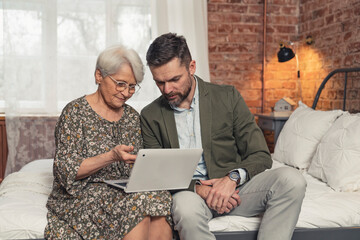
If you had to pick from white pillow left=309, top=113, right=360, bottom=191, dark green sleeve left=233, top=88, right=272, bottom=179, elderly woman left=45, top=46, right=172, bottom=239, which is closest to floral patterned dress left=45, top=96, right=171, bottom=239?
elderly woman left=45, top=46, right=172, bottom=239

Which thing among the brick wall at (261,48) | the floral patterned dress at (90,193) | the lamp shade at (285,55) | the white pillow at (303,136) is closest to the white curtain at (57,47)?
the brick wall at (261,48)

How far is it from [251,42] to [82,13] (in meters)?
1.66

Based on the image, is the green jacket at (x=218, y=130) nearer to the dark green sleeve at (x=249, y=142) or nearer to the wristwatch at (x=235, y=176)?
the dark green sleeve at (x=249, y=142)

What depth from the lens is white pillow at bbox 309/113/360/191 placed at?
Result: 89.6 inches

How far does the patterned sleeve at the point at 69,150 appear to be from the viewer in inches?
70.3

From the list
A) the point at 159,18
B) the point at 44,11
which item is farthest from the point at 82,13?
the point at 159,18

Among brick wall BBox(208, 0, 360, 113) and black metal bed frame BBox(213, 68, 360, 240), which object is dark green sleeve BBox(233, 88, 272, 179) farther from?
brick wall BBox(208, 0, 360, 113)

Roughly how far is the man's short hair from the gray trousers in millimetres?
607

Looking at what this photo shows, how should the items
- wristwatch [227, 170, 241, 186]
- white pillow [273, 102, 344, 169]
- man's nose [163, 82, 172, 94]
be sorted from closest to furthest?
wristwatch [227, 170, 241, 186] → man's nose [163, 82, 172, 94] → white pillow [273, 102, 344, 169]

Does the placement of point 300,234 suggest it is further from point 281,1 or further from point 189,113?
point 281,1

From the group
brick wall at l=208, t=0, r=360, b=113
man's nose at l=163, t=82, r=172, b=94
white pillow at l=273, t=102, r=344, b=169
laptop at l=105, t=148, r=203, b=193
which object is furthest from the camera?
brick wall at l=208, t=0, r=360, b=113

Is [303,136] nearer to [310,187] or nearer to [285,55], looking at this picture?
[310,187]

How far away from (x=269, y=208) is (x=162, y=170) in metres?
0.47

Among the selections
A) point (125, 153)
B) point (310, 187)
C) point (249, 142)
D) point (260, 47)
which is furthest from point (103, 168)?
point (260, 47)
